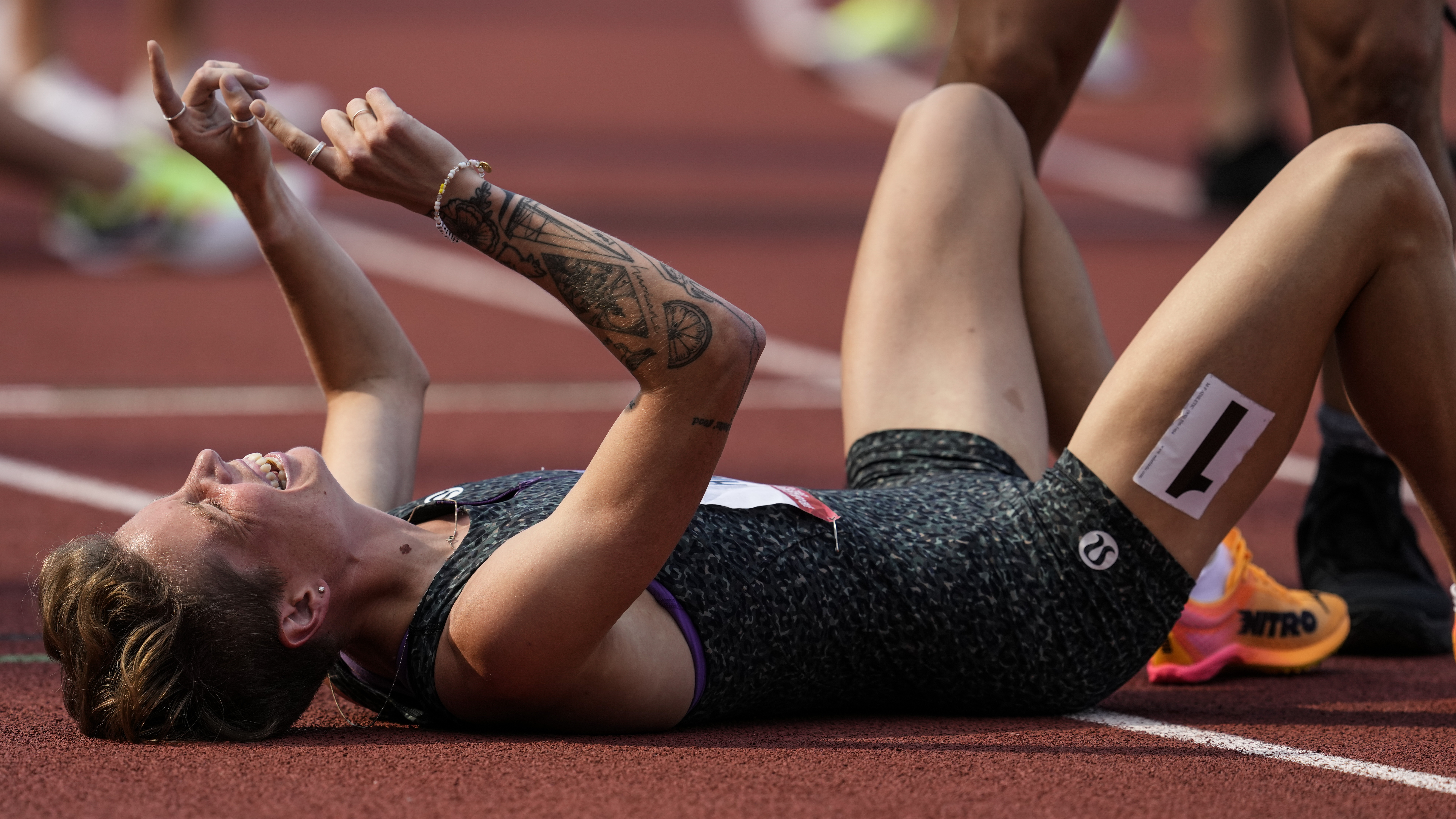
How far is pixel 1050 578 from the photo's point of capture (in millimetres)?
2791

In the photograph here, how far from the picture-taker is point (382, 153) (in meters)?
2.33

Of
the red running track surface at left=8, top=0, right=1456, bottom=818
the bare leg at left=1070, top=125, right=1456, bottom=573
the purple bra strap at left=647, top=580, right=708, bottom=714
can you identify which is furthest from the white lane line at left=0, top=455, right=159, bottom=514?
the bare leg at left=1070, top=125, right=1456, bottom=573

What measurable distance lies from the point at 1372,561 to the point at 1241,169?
21.4 feet

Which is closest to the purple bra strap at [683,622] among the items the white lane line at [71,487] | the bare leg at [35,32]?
the white lane line at [71,487]

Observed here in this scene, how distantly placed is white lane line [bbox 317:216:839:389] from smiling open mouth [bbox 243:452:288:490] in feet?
12.7

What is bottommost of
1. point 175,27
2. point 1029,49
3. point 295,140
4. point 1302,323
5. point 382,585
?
point 175,27

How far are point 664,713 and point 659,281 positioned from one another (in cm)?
69

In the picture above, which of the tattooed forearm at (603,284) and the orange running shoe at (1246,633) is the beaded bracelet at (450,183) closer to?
the tattooed forearm at (603,284)

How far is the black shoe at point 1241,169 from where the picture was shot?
9586 millimetres

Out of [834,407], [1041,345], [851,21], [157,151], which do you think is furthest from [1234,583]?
[851,21]

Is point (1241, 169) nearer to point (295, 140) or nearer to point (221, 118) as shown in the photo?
point (221, 118)

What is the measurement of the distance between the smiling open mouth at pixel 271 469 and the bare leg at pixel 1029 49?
1637mm

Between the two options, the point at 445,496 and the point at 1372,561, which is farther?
the point at 1372,561

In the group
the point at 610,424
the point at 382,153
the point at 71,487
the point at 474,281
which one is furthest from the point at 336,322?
the point at 474,281
